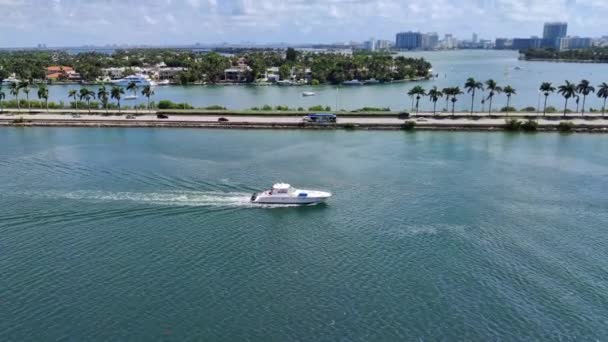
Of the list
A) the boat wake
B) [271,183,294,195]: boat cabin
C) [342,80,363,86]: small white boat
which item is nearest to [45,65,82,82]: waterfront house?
[342,80,363,86]: small white boat

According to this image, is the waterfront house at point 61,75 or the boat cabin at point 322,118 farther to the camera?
the waterfront house at point 61,75

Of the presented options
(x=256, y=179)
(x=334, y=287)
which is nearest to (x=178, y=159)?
(x=256, y=179)

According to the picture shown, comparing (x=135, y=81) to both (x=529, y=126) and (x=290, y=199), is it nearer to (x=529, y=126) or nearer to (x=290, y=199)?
(x=529, y=126)

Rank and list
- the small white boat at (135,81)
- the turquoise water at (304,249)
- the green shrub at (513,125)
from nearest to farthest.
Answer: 1. the turquoise water at (304,249)
2. the green shrub at (513,125)
3. the small white boat at (135,81)

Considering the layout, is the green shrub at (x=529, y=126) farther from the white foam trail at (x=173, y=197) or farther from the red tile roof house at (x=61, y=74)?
the red tile roof house at (x=61, y=74)

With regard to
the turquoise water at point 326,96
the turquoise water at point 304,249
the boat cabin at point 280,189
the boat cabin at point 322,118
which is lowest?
the turquoise water at point 304,249

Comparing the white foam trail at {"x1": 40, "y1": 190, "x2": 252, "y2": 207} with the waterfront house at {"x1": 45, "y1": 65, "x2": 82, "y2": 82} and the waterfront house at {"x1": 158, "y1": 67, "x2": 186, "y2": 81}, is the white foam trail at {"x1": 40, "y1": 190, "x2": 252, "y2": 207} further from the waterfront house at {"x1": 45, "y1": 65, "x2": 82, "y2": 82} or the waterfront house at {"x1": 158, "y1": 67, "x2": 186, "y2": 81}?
the waterfront house at {"x1": 45, "y1": 65, "x2": 82, "y2": 82}

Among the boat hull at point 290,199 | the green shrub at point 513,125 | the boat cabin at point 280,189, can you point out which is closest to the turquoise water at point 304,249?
the boat hull at point 290,199
